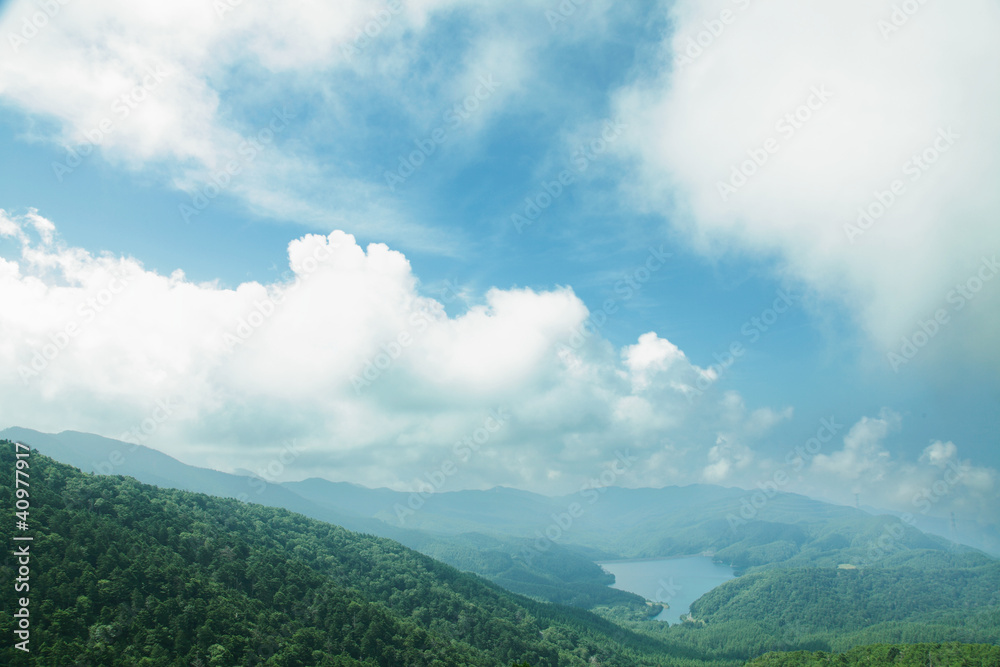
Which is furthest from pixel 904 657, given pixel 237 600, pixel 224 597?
pixel 224 597

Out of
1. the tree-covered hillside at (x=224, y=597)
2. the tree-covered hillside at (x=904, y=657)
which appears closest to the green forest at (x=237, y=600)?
the tree-covered hillside at (x=224, y=597)

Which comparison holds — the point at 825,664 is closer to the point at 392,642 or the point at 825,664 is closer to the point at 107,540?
the point at 392,642

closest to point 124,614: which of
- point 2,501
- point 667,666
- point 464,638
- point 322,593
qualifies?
point 2,501

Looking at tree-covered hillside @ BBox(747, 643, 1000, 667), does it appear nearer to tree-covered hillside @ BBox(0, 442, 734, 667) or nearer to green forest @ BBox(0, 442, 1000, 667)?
green forest @ BBox(0, 442, 1000, 667)

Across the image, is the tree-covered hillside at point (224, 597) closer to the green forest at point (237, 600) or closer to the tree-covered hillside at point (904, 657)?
the green forest at point (237, 600)

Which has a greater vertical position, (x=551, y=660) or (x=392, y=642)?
(x=392, y=642)

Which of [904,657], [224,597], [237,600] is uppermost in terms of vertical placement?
[904,657]

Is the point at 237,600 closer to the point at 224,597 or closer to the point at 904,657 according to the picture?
the point at 224,597

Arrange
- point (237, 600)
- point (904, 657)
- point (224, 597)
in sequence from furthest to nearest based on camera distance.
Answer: point (904, 657)
point (237, 600)
point (224, 597)

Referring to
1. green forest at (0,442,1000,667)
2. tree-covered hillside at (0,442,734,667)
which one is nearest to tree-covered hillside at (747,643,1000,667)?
green forest at (0,442,1000,667)

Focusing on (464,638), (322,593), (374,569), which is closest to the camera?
(322,593)

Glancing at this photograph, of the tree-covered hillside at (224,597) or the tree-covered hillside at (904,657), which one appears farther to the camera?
the tree-covered hillside at (904,657)
